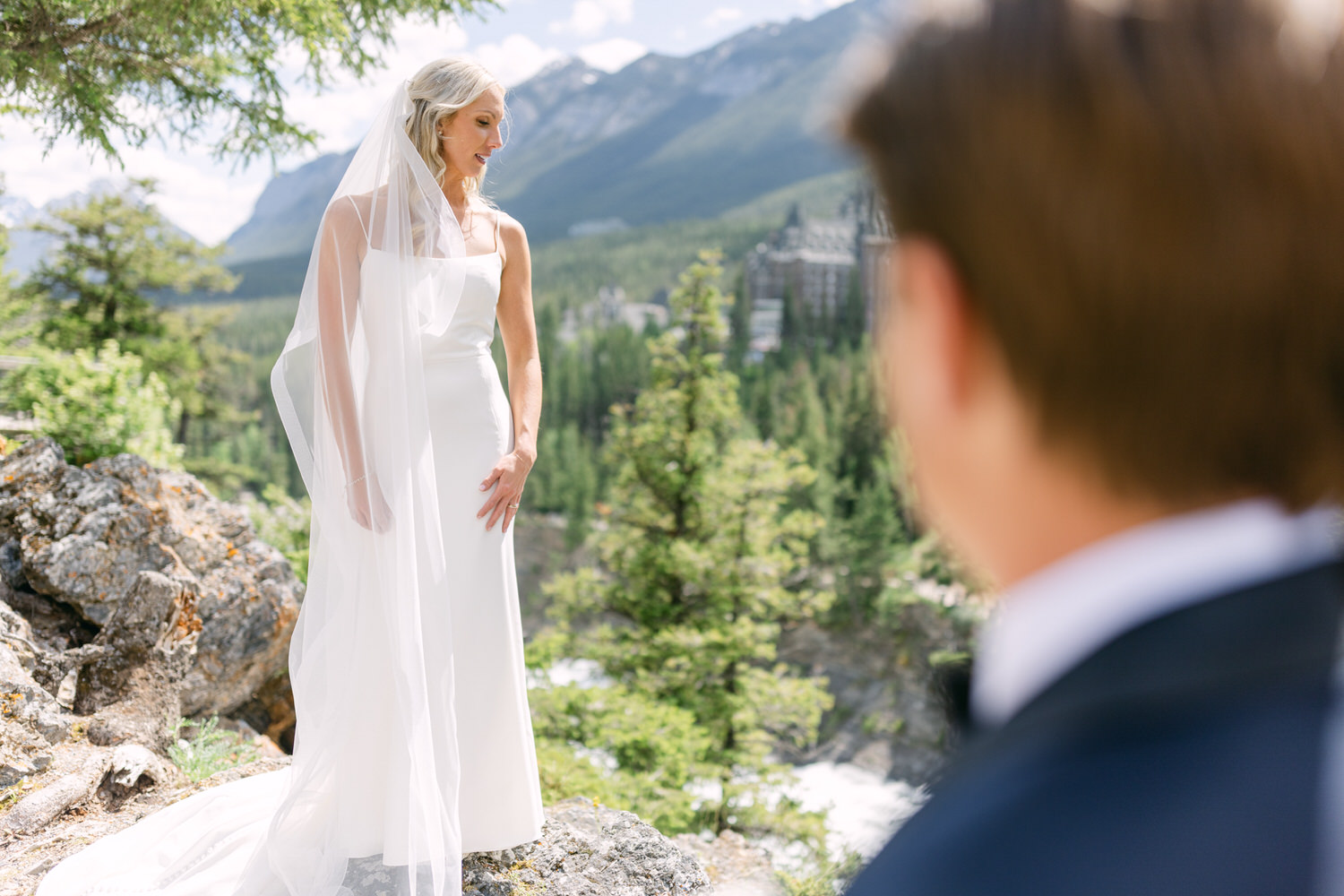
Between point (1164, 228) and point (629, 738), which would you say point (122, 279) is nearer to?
point (629, 738)

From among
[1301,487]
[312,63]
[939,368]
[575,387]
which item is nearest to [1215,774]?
[1301,487]

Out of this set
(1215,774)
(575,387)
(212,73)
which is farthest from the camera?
(575,387)

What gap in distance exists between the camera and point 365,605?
295cm

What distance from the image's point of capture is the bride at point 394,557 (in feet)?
9.41

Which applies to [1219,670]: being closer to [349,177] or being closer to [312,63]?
[349,177]

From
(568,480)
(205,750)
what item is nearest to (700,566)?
(205,750)

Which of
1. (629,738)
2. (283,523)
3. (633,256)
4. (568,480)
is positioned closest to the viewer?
(283,523)

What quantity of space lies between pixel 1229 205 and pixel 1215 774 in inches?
11.6

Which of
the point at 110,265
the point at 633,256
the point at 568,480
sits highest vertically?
the point at 633,256

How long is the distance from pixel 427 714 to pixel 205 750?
1.92 metres

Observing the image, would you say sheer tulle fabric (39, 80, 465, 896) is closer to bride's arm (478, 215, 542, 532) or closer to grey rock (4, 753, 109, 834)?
bride's arm (478, 215, 542, 532)

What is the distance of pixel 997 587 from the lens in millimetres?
658

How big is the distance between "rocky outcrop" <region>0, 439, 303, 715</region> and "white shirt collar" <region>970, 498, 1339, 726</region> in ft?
15.5

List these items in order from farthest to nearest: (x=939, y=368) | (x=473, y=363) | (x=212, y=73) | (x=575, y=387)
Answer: (x=575, y=387), (x=212, y=73), (x=473, y=363), (x=939, y=368)
